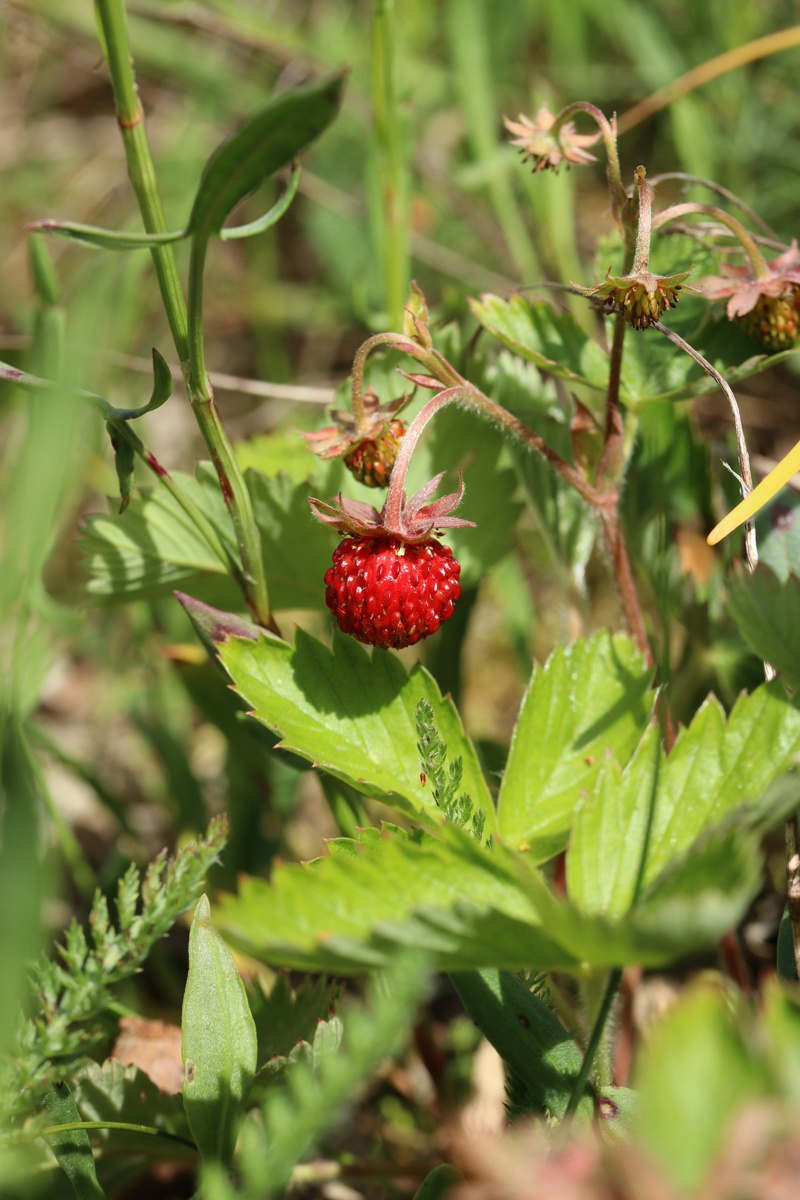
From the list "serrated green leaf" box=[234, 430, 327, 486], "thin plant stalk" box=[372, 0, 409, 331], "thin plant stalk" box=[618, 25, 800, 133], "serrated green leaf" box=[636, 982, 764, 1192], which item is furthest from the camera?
"thin plant stalk" box=[618, 25, 800, 133]

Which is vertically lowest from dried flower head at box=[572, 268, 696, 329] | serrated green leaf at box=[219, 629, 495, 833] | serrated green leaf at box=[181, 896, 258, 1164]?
serrated green leaf at box=[181, 896, 258, 1164]

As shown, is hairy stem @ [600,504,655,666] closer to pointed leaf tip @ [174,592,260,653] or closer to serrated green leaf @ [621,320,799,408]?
serrated green leaf @ [621,320,799,408]

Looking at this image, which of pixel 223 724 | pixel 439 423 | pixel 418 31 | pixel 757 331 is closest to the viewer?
pixel 757 331

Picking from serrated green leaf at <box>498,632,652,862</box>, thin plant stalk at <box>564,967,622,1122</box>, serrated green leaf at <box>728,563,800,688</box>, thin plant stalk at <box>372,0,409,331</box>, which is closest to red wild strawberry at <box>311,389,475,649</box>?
serrated green leaf at <box>498,632,652,862</box>

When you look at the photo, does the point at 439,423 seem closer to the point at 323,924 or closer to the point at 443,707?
the point at 443,707

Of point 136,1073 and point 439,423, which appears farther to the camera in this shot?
point 439,423

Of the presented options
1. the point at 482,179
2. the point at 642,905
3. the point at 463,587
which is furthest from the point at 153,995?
the point at 482,179
